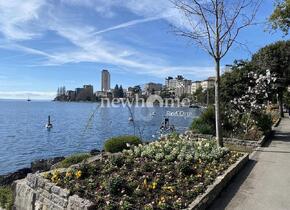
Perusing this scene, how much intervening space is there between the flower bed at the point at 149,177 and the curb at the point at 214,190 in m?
0.13

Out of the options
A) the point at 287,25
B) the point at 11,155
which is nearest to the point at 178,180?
the point at 287,25

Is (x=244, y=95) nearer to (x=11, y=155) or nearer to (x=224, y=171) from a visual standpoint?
(x=224, y=171)

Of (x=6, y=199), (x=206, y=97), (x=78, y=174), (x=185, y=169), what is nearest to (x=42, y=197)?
(x=78, y=174)

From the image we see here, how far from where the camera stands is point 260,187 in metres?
8.73

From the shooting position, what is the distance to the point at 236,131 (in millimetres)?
18219

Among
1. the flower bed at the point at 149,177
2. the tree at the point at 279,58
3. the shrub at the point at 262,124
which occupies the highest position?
the tree at the point at 279,58

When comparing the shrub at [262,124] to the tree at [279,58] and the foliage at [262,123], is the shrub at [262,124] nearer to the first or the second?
the foliage at [262,123]

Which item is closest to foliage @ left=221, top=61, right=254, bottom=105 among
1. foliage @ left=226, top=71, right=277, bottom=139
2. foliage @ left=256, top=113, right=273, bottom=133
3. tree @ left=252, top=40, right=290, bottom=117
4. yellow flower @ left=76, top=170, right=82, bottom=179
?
foliage @ left=226, top=71, right=277, bottom=139

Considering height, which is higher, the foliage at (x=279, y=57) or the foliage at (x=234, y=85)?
the foliage at (x=279, y=57)

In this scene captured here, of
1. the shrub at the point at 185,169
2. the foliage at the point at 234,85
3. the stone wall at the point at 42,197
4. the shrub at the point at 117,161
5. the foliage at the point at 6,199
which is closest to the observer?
the stone wall at the point at 42,197

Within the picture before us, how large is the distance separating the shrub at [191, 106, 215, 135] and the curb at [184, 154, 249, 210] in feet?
23.7

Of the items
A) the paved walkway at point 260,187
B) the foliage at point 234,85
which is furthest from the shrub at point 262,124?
the paved walkway at point 260,187

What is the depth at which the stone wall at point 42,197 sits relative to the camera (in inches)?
258

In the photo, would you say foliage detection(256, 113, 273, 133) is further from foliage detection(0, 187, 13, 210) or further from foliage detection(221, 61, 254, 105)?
foliage detection(0, 187, 13, 210)
